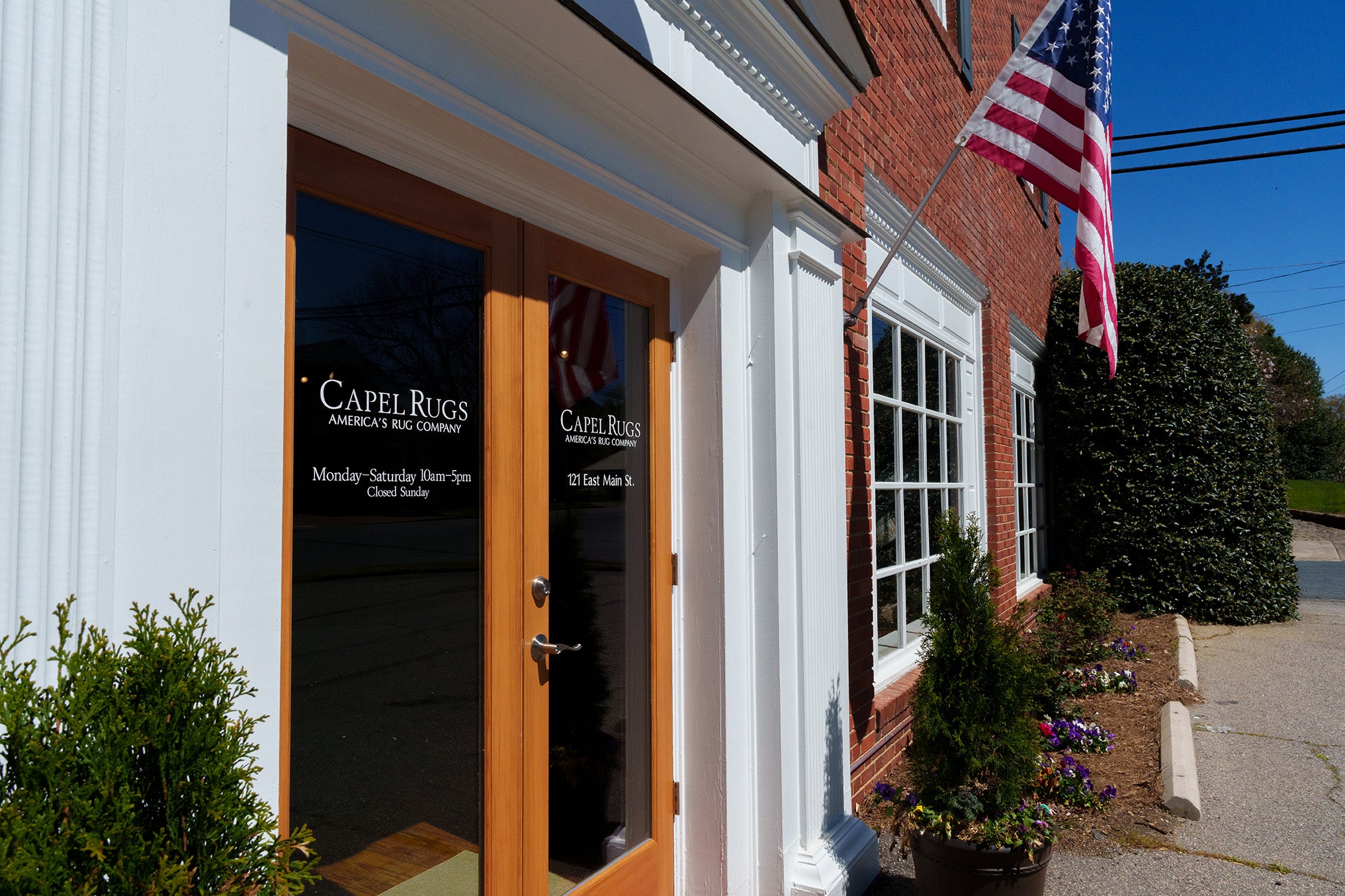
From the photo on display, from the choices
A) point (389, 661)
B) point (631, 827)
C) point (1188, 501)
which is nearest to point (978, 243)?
point (1188, 501)

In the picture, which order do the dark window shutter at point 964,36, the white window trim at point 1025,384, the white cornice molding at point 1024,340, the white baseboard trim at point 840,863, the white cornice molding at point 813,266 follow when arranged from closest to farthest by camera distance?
the white baseboard trim at point 840,863
the white cornice molding at point 813,266
the dark window shutter at point 964,36
the white window trim at point 1025,384
the white cornice molding at point 1024,340

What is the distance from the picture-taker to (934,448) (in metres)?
6.27

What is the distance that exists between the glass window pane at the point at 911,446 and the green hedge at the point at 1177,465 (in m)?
5.86

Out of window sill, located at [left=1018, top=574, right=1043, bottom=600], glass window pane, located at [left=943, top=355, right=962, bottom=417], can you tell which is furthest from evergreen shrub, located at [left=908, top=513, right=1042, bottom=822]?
window sill, located at [left=1018, top=574, right=1043, bottom=600]

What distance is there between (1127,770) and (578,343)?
14.3ft

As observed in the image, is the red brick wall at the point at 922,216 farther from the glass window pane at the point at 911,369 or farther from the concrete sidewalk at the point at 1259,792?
the concrete sidewalk at the point at 1259,792

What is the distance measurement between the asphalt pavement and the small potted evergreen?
0.67m

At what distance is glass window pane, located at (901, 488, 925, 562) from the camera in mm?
5555

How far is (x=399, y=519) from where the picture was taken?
2.26 m

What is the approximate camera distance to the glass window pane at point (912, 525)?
5555 mm

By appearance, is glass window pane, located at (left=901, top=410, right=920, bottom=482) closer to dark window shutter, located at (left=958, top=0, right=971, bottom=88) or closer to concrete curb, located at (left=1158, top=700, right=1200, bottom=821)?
concrete curb, located at (left=1158, top=700, right=1200, bottom=821)

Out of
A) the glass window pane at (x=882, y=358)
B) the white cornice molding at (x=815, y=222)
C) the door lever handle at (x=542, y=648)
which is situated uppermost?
the white cornice molding at (x=815, y=222)

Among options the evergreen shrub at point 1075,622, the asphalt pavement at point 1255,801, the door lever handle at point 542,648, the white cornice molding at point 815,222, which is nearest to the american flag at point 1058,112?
the white cornice molding at point 815,222

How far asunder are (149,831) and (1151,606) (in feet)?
37.0
